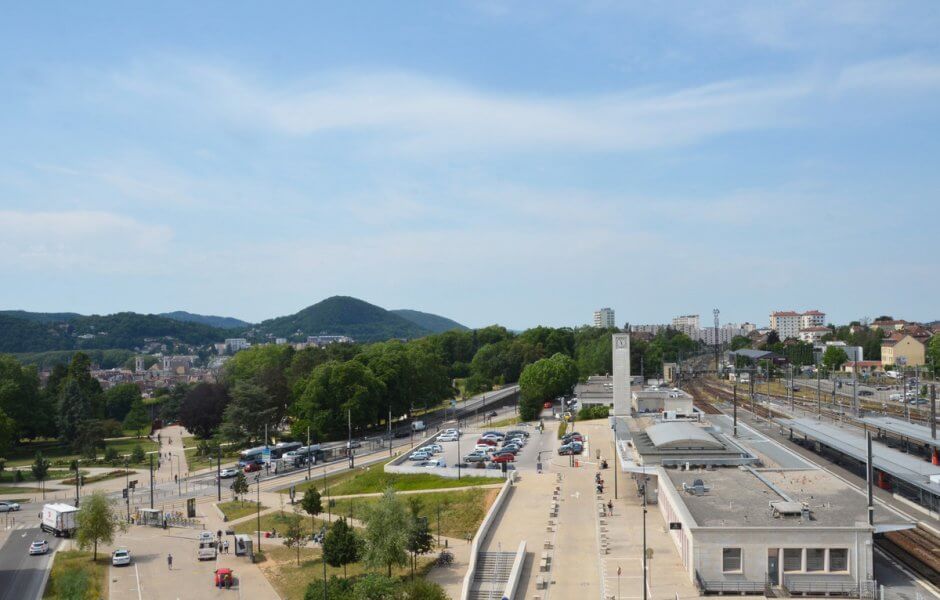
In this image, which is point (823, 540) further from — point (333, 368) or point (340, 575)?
point (333, 368)

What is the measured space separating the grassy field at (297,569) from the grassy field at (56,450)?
44341mm

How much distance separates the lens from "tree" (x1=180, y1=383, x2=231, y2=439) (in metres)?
87.4

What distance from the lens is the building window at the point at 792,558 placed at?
94.1 feet

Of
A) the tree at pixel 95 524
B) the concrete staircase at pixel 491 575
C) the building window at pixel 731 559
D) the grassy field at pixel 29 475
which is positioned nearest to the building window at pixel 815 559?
the building window at pixel 731 559

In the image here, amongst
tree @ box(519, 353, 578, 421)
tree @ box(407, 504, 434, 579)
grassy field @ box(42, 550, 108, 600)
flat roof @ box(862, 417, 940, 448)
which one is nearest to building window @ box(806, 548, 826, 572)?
tree @ box(407, 504, 434, 579)

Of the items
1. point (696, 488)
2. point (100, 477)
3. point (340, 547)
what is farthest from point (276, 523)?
point (100, 477)

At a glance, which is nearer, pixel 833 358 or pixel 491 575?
pixel 491 575

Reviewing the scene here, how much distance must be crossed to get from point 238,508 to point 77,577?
2067cm

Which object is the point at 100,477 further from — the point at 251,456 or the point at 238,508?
the point at 238,508

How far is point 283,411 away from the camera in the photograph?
89.9 metres

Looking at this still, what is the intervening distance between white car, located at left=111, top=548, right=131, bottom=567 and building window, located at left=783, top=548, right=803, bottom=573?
107ft

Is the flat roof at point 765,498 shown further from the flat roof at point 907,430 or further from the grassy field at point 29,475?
the grassy field at point 29,475

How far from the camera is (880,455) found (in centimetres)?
4688

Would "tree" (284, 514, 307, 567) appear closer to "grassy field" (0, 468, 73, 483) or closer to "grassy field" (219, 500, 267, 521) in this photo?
"grassy field" (219, 500, 267, 521)
